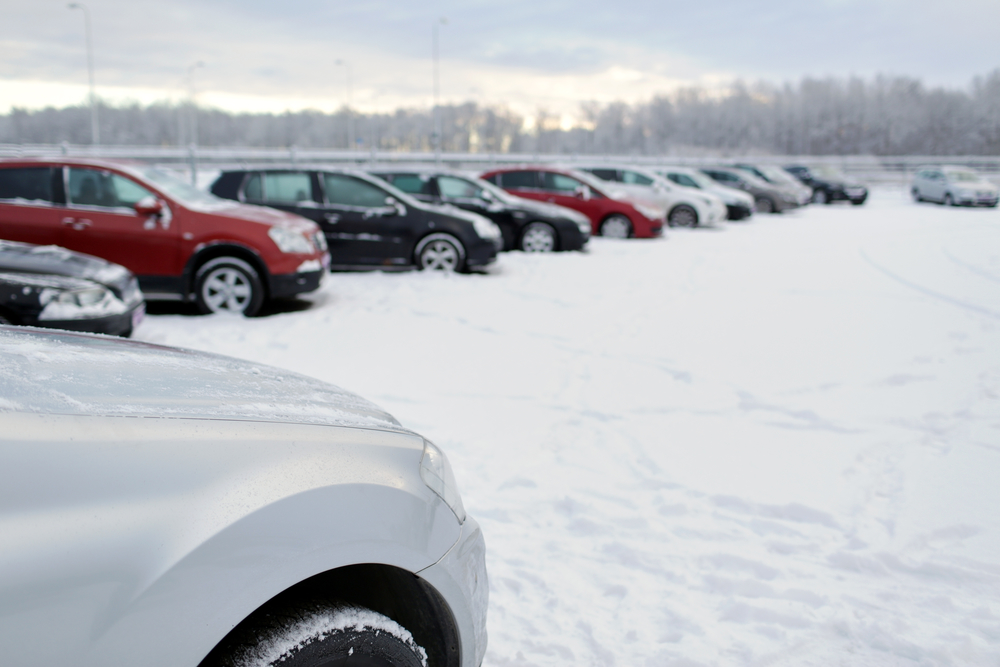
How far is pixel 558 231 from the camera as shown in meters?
12.8

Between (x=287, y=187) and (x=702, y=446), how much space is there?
7.24 metres

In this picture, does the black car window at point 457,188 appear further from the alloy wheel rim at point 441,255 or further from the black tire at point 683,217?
the black tire at point 683,217

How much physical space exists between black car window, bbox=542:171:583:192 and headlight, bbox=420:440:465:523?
43.8 feet

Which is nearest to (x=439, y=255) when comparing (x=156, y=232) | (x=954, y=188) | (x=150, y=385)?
(x=156, y=232)

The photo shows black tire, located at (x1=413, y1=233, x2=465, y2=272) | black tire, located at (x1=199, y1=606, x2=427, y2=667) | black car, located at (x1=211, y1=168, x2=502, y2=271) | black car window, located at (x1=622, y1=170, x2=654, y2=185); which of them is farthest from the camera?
black car window, located at (x1=622, y1=170, x2=654, y2=185)

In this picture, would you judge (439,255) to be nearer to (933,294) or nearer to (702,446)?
(933,294)

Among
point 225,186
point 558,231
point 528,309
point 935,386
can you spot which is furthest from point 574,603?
point 558,231

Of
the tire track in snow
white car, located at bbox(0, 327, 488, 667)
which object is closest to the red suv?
white car, located at bbox(0, 327, 488, 667)

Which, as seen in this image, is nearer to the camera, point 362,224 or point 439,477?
point 439,477

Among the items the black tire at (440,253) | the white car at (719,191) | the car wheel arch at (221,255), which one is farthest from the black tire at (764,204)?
the car wheel arch at (221,255)

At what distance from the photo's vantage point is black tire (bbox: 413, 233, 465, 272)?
10.2m

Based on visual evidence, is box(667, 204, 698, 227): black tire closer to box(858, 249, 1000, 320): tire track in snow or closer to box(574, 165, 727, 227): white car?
box(574, 165, 727, 227): white car

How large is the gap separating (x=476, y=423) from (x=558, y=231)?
8.44 meters

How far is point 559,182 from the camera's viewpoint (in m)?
14.9
